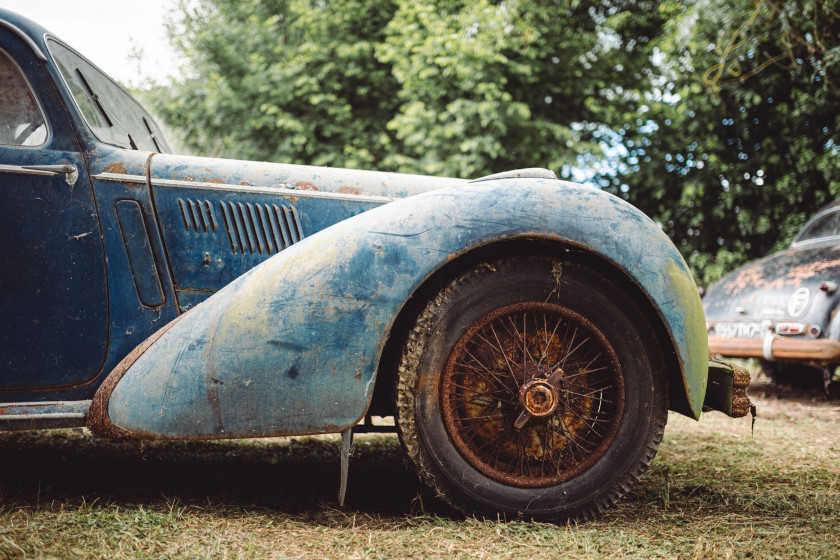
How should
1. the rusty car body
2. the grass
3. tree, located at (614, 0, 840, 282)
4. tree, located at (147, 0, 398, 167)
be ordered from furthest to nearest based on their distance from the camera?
tree, located at (147, 0, 398, 167) < tree, located at (614, 0, 840, 282) < the rusty car body < the grass

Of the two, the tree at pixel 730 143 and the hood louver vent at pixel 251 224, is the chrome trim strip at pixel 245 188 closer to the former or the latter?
the hood louver vent at pixel 251 224

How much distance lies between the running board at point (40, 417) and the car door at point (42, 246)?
104mm

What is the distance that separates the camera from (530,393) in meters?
1.88

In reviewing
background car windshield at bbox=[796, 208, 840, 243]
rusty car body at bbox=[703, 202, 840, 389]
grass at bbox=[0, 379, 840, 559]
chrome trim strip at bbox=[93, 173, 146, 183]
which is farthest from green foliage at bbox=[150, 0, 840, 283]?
chrome trim strip at bbox=[93, 173, 146, 183]

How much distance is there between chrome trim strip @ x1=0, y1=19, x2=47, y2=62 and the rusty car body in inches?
212

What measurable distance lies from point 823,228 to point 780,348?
2167 mm

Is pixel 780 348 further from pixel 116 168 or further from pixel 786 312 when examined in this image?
pixel 116 168

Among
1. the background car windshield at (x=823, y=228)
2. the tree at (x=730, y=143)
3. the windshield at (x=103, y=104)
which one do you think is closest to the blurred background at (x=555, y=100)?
the tree at (x=730, y=143)

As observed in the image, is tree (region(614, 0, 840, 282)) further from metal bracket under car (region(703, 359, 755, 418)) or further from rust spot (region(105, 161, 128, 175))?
rust spot (region(105, 161, 128, 175))

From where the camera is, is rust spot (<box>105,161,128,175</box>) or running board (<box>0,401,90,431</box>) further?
rust spot (<box>105,161,128,175</box>)

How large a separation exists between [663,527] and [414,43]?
8.39 metres

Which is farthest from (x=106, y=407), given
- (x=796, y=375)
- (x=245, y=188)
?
(x=796, y=375)

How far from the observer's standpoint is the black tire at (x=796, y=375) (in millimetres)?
5594

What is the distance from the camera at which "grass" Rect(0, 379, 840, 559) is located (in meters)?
1.70
